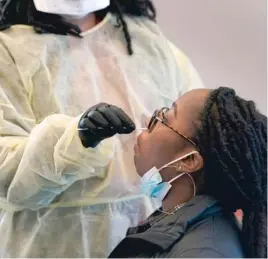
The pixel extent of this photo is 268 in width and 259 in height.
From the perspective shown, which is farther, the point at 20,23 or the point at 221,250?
the point at 20,23

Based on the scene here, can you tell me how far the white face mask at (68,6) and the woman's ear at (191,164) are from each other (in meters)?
0.51

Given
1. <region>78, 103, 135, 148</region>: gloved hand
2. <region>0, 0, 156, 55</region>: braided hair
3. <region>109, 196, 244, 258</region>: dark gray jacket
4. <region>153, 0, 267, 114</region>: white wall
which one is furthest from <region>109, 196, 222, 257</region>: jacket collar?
<region>153, 0, 267, 114</region>: white wall

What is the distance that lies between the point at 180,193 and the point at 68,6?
0.56m

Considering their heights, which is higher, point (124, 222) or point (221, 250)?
point (221, 250)

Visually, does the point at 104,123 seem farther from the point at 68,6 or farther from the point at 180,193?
the point at 68,6

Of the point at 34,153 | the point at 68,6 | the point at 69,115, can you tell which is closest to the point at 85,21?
the point at 68,6

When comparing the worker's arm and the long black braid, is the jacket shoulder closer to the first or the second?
the long black braid

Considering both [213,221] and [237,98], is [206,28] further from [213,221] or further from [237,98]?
[213,221]

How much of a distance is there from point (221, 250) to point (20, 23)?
0.79 m

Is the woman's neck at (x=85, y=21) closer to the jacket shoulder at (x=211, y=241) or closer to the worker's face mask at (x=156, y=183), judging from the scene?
the worker's face mask at (x=156, y=183)

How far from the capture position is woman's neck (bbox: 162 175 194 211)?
3.69ft

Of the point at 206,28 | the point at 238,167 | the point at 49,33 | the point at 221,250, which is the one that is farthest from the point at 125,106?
the point at 206,28

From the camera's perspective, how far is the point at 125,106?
1378 millimetres

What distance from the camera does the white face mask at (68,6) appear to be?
1353 mm
